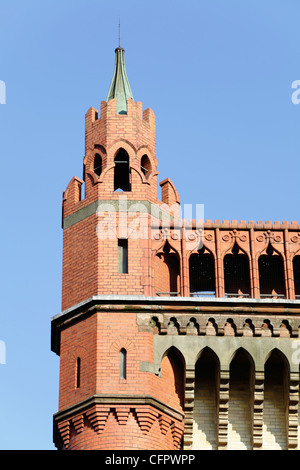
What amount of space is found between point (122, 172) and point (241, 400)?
585cm

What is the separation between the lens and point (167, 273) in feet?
98.3

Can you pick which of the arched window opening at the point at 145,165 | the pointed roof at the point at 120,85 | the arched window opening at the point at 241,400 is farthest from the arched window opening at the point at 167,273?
the pointed roof at the point at 120,85

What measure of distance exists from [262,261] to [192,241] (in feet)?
5.58

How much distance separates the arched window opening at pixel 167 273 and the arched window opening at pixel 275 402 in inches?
98.5

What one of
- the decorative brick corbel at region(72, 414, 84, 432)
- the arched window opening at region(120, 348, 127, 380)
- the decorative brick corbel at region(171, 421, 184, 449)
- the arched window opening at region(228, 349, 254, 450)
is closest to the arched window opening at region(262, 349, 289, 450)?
the arched window opening at region(228, 349, 254, 450)

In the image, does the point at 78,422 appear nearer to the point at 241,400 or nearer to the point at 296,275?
the point at 241,400

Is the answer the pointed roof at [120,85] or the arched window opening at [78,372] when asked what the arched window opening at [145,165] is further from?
the arched window opening at [78,372]

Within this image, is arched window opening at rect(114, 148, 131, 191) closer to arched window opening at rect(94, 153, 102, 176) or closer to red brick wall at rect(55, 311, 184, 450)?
arched window opening at rect(94, 153, 102, 176)

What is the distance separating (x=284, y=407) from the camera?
29.2 meters

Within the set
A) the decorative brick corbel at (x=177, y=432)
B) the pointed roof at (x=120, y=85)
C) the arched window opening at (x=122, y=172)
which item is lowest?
the decorative brick corbel at (x=177, y=432)

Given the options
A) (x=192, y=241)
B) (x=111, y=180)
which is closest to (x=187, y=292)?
(x=192, y=241)

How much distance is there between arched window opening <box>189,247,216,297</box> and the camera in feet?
100.0

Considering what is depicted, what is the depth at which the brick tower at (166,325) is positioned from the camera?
1102 inches
